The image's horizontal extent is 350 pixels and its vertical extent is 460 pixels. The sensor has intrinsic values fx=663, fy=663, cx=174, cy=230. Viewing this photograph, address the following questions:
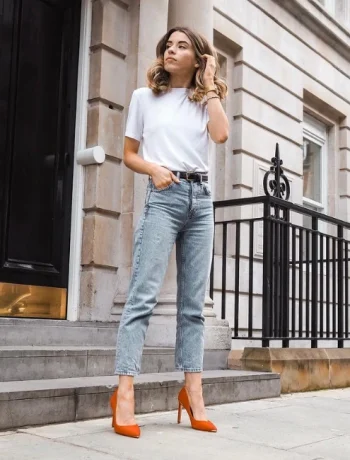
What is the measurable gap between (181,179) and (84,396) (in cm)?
123

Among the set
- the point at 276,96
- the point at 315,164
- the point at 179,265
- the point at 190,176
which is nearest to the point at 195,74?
the point at 190,176

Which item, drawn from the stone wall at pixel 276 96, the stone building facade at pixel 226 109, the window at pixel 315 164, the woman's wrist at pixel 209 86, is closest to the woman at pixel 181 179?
the woman's wrist at pixel 209 86

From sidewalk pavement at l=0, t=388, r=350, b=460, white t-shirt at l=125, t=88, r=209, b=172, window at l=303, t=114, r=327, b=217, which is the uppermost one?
window at l=303, t=114, r=327, b=217

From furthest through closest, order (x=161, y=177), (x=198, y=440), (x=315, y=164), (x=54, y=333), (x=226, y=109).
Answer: (x=315, y=164)
(x=226, y=109)
(x=54, y=333)
(x=161, y=177)
(x=198, y=440)

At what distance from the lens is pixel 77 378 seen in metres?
3.92

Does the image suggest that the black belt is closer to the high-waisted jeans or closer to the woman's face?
the high-waisted jeans

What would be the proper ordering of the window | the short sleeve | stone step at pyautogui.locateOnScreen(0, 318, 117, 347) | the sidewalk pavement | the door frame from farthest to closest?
the window
the door frame
stone step at pyautogui.locateOnScreen(0, 318, 117, 347)
the short sleeve
the sidewalk pavement

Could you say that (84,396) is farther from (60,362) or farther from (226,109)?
(226,109)

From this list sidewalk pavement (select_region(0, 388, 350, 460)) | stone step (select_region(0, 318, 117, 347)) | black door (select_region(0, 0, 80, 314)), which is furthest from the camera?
black door (select_region(0, 0, 80, 314))

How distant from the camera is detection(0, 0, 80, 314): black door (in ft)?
16.5

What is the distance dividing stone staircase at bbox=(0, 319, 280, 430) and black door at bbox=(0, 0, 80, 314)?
565mm

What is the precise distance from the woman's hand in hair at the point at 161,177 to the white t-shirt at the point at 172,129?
7 cm

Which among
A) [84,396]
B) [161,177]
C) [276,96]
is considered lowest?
[84,396]

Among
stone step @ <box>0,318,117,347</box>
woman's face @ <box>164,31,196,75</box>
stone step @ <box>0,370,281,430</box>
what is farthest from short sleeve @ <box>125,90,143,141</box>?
stone step @ <box>0,318,117,347</box>
